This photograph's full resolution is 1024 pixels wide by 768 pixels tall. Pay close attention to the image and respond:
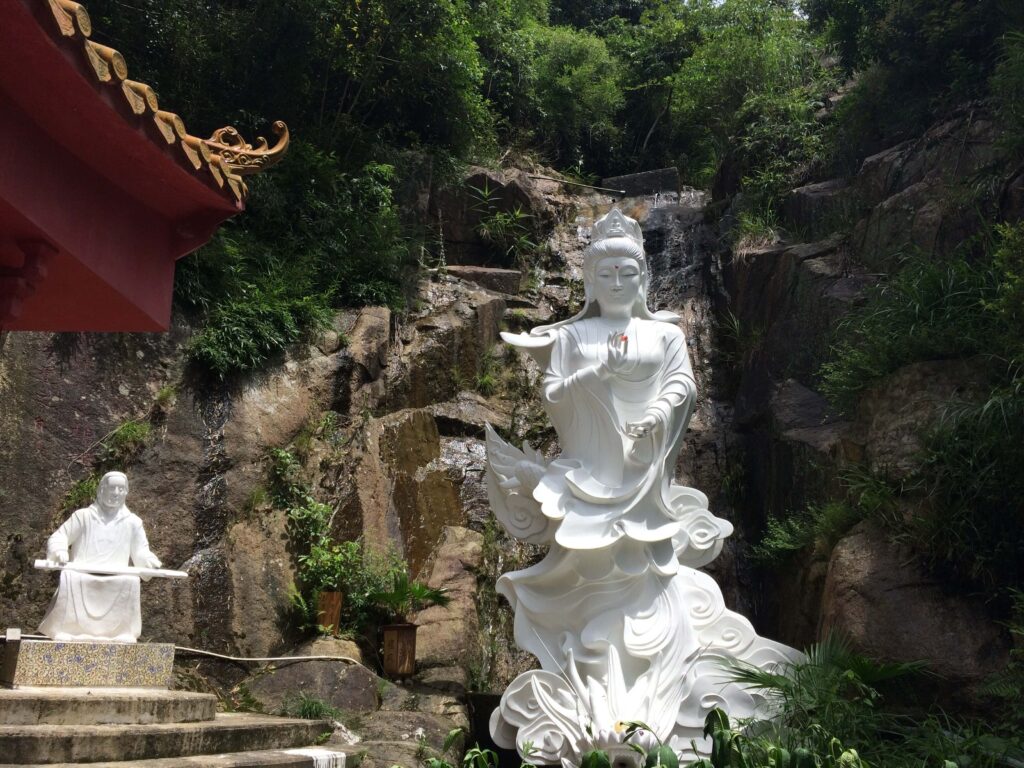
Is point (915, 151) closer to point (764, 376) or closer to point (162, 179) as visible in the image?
point (764, 376)

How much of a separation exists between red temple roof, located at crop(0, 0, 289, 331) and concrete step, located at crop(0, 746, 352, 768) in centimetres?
237

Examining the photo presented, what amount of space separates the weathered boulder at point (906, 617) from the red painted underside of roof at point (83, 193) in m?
4.91

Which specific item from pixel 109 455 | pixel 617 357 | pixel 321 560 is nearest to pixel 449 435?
Result: pixel 321 560

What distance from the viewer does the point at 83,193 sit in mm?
4844

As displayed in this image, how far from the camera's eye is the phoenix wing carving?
707cm

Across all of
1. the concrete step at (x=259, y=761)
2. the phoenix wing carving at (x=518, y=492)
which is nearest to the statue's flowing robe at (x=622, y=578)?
the phoenix wing carving at (x=518, y=492)

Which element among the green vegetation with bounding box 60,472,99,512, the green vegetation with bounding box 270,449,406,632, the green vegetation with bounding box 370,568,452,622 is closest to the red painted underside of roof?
the green vegetation with bounding box 60,472,99,512

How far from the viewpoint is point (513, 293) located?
14.4 metres

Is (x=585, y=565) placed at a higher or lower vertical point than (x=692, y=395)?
lower

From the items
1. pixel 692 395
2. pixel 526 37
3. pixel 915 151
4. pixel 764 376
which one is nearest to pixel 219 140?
pixel 692 395

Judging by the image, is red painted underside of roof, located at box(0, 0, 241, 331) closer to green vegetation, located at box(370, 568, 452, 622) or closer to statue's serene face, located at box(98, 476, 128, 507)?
statue's serene face, located at box(98, 476, 128, 507)

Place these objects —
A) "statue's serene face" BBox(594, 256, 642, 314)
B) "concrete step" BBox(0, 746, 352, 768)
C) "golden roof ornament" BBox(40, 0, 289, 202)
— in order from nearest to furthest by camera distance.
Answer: "golden roof ornament" BBox(40, 0, 289, 202)
"concrete step" BBox(0, 746, 352, 768)
"statue's serene face" BBox(594, 256, 642, 314)

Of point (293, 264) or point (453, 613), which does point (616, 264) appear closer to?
point (453, 613)

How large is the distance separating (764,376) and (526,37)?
945 centimetres
